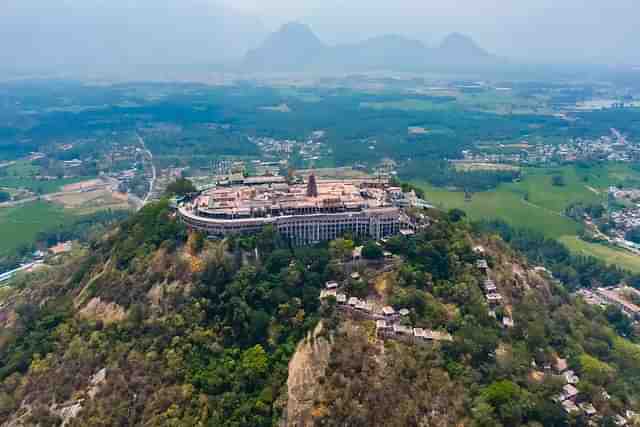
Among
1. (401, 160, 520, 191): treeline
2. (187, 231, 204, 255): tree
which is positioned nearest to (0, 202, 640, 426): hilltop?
(187, 231, 204, 255): tree

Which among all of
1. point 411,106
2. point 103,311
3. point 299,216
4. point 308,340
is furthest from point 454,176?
point 411,106

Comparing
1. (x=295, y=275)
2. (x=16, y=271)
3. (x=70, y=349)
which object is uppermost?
(x=295, y=275)

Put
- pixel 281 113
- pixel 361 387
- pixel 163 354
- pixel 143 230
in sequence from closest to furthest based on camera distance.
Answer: pixel 361 387 < pixel 163 354 < pixel 143 230 < pixel 281 113

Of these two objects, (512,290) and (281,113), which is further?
(281,113)

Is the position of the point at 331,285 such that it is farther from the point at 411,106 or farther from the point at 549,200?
the point at 411,106

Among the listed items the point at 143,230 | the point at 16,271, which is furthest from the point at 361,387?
the point at 16,271

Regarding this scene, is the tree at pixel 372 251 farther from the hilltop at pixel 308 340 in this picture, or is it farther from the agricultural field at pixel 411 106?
the agricultural field at pixel 411 106

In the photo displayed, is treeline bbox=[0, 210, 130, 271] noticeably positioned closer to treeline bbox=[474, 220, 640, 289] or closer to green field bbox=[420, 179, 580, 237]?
green field bbox=[420, 179, 580, 237]

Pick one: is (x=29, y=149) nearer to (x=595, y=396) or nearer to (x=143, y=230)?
(x=143, y=230)
